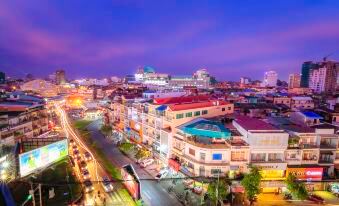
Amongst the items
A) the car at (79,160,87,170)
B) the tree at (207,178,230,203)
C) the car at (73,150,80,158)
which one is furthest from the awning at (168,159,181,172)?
the car at (73,150,80,158)

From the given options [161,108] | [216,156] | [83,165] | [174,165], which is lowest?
[83,165]

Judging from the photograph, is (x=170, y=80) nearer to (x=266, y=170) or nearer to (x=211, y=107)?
(x=211, y=107)

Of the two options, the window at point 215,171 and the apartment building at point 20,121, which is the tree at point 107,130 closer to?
the apartment building at point 20,121

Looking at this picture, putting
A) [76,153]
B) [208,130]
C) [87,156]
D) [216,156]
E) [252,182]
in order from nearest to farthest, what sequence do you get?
1. [252,182]
2. [216,156]
3. [208,130]
4. [87,156]
5. [76,153]

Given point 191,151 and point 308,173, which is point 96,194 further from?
point 308,173

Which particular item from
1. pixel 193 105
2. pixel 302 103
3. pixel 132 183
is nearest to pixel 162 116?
pixel 193 105

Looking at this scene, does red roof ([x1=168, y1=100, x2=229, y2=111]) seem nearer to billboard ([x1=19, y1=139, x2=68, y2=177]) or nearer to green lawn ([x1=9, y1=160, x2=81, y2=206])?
billboard ([x1=19, y1=139, x2=68, y2=177])
